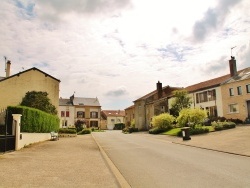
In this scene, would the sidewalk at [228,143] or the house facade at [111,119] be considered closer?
the sidewalk at [228,143]

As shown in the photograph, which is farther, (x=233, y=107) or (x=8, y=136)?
(x=233, y=107)

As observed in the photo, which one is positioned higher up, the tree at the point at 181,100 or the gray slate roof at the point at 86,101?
the gray slate roof at the point at 86,101

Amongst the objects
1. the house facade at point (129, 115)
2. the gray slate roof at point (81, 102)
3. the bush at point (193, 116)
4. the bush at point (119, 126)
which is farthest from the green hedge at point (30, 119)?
the bush at point (119, 126)

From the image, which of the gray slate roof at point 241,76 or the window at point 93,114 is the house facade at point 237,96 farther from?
the window at point 93,114

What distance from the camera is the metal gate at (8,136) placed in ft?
50.6

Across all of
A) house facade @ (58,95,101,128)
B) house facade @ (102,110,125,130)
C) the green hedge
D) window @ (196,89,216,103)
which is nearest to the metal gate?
the green hedge

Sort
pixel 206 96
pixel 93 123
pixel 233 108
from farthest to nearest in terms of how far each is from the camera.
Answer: pixel 93 123 → pixel 206 96 → pixel 233 108

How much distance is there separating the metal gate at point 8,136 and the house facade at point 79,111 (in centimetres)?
6498

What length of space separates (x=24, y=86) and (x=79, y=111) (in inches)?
1696

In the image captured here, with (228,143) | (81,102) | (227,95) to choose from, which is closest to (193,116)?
(227,95)

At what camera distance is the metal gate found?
1543 centimetres

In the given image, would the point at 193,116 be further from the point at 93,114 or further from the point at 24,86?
the point at 93,114

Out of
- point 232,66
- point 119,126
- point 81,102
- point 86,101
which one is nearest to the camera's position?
point 232,66

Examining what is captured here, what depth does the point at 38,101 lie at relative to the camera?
40531 millimetres
